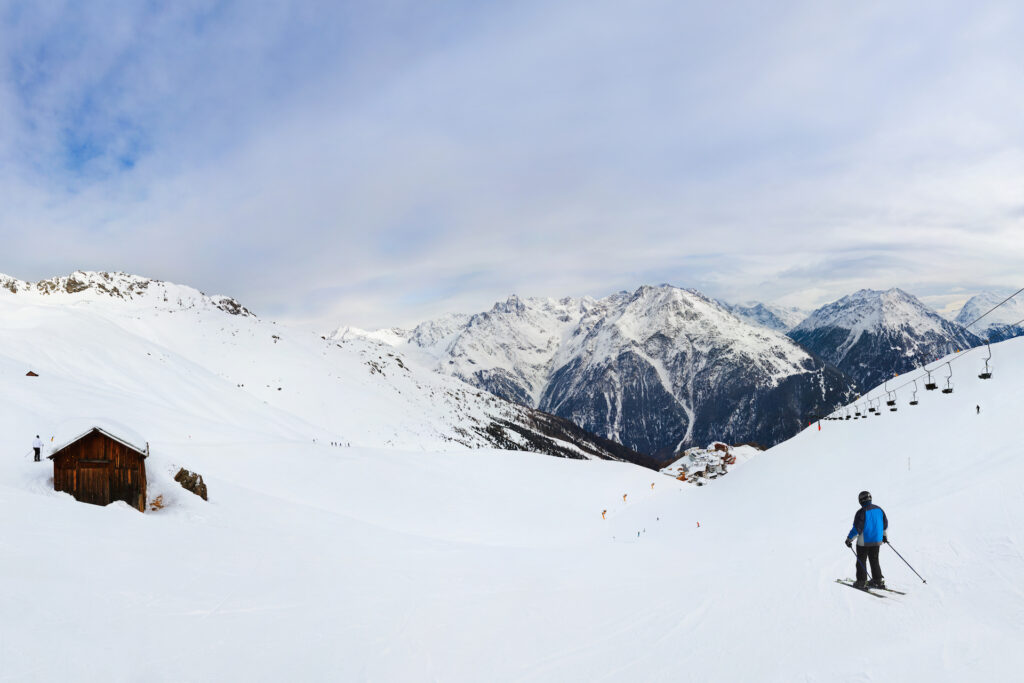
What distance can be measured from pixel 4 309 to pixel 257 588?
109494 mm

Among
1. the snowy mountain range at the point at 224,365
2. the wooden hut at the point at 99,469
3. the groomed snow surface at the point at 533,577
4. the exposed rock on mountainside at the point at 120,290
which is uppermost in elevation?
the exposed rock on mountainside at the point at 120,290

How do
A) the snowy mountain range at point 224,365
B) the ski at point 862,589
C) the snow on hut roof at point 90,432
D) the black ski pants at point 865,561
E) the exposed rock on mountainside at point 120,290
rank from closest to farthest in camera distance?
the ski at point 862,589 → the black ski pants at point 865,561 → the snow on hut roof at point 90,432 → the snowy mountain range at point 224,365 → the exposed rock on mountainside at point 120,290

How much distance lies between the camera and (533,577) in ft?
62.4

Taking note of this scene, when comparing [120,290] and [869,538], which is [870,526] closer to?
[869,538]

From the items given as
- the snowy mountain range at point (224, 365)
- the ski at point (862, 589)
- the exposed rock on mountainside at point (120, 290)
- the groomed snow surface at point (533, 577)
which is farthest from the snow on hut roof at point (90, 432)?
the exposed rock on mountainside at point (120, 290)

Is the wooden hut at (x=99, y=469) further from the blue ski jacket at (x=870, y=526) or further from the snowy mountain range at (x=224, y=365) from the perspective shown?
the blue ski jacket at (x=870, y=526)

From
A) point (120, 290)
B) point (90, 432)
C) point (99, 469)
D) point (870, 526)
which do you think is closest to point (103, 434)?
point (90, 432)

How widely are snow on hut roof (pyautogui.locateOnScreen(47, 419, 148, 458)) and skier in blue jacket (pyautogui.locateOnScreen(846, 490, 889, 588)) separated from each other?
22.9 m

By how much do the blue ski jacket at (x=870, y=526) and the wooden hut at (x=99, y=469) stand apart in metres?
22.9

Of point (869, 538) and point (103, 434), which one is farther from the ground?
point (103, 434)

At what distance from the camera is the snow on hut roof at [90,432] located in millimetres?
18094

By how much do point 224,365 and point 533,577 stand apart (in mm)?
105742

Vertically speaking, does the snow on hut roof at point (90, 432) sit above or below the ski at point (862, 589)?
above

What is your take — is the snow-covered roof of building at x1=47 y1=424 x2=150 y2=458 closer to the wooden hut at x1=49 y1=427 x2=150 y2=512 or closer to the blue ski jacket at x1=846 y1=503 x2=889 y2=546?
the wooden hut at x1=49 y1=427 x2=150 y2=512
